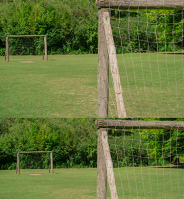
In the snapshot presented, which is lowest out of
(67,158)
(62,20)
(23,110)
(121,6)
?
(67,158)

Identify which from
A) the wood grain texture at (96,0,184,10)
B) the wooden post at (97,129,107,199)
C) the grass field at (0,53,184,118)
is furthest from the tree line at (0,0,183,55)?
the wooden post at (97,129,107,199)

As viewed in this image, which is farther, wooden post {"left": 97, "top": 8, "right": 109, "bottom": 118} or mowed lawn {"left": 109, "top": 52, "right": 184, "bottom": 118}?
mowed lawn {"left": 109, "top": 52, "right": 184, "bottom": 118}

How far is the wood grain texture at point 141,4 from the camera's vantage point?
4.88 m

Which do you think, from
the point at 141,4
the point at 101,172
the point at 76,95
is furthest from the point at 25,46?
the point at 101,172

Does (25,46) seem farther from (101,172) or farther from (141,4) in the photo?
(101,172)

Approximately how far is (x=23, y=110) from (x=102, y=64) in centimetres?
422

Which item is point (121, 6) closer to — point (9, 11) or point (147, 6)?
point (147, 6)

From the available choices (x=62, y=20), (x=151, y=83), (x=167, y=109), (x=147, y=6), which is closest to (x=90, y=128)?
(x=62, y=20)

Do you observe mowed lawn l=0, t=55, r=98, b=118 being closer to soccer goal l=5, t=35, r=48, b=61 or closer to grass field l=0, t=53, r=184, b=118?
grass field l=0, t=53, r=184, b=118

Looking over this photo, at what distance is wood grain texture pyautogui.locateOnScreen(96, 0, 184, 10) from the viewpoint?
4879 millimetres

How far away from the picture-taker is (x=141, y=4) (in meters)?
5.13

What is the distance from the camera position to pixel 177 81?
12.9 meters

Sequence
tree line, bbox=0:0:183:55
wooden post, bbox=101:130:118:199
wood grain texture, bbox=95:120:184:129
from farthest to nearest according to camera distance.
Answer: tree line, bbox=0:0:183:55 → wood grain texture, bbox=95:120:184:129 → wooden post, bbox=101:130:118:199

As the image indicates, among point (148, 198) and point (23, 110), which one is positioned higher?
point (23, 110)
